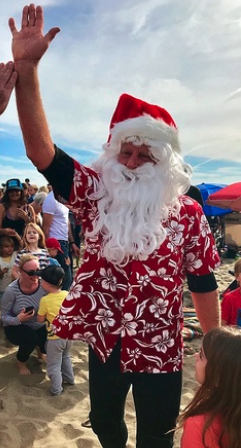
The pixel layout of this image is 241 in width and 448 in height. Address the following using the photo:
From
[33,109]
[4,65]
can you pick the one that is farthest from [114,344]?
[4,65]

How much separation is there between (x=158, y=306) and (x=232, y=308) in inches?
63.7

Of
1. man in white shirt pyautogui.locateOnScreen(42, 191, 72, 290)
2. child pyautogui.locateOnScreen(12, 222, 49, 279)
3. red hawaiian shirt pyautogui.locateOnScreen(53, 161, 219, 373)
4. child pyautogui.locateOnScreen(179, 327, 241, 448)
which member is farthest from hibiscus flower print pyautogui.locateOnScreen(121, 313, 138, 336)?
man in white shirt pyautogui.locateOnScreen(42, 191, 72, 290)

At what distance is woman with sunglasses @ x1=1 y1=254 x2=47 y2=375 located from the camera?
3289 millimetres

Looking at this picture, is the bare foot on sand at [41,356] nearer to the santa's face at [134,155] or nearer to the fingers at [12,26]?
the santa's face at [134,155]

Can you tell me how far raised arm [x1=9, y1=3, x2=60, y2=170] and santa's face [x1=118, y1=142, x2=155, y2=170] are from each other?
0.35 metres

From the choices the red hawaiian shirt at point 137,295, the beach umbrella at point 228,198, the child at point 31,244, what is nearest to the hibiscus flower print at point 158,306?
the red hawaiian shirt at point 137,295

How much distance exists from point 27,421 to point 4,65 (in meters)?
2.18

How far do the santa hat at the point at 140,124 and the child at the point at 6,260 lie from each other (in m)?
2.81

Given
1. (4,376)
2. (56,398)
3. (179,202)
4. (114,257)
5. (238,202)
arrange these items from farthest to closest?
1. (238,202)
2. (4,376)
3. (56,398)
4. (179,202)
5. (114,257)

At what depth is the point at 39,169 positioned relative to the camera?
4.86 ft

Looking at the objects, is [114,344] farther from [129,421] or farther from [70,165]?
[129,421]

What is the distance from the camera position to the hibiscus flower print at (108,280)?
5.22ft

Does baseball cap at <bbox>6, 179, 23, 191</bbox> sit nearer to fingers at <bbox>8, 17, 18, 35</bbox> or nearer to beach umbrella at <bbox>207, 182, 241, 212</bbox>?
fingers at <bbox>8, 17, 18, 35</bbox>

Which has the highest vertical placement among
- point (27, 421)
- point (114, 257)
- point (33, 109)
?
point (33, 109)
